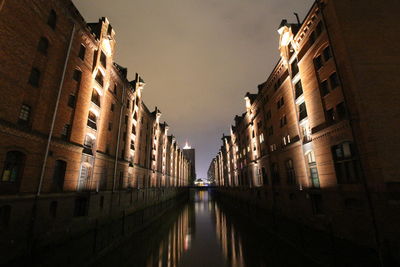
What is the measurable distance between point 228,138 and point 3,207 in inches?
2268

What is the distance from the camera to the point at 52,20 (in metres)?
14.5

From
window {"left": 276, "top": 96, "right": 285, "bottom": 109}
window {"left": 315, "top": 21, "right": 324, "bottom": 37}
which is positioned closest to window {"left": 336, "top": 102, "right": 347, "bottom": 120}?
window {"left": 315, "top": 21, "right": 324, "bottom": 37}

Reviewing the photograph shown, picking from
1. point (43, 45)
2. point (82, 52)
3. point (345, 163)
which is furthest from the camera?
point (82, 52)

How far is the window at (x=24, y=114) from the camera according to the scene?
11880mm

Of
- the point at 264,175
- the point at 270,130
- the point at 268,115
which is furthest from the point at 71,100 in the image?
the point at 264,175

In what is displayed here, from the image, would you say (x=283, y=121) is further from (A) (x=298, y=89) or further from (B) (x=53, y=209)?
(B) (x=53, y=209)

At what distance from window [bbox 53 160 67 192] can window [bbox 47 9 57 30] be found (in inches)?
436

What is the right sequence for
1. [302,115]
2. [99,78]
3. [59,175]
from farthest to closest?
[99,78] → [302,115] → [59,175]

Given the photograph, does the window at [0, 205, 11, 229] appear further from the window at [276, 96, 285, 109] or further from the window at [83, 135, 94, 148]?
the window at [276, 96, 285, 109]

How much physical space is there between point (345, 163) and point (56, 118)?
22893mm

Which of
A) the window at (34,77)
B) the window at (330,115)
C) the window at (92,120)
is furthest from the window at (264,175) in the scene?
the window at (34,77)

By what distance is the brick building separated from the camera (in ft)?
35.8

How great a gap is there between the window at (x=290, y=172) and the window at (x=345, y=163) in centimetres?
668

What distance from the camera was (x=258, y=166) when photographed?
106ft
